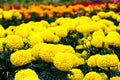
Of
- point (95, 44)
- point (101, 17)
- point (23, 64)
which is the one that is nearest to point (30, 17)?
point (101, 17)

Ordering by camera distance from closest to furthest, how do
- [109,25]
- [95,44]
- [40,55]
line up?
[40,55] → [95,44] → [109,25]

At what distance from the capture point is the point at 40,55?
196cm

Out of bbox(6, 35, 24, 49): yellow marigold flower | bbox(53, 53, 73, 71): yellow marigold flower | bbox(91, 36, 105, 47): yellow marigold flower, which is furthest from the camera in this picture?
bbox(91, 36, 105, 47): yellow marigold flower

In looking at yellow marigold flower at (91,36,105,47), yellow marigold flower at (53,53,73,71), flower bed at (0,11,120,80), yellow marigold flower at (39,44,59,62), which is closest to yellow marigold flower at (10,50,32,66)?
flower bed at (0,11,120,80)

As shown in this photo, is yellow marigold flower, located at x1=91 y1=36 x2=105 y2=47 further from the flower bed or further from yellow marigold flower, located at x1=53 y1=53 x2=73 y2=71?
yellow marigold flower, located at x1=53 y1=53 x2=73 y2=71

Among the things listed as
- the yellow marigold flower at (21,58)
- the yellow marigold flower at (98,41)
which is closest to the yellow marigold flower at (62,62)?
the yellow marigold flower at (21,58)

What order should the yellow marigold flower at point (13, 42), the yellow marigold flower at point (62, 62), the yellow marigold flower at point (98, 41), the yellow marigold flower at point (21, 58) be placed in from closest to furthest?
the yellow marigold flower at point (62, 62) < the yellow marigold flower at point (21, 58) < the yellow marigold flower at point (13, 42) < the yellow marigold flower at point (98, 41)

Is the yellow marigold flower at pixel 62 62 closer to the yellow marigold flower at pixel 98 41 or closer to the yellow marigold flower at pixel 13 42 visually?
the yellow marigold flower at pixel 13 42

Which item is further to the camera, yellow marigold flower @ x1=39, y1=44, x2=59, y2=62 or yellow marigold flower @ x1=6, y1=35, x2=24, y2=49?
yellow marigold flower @ x1=6, y1=35, x2=24, y2=49

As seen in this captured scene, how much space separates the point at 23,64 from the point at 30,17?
5.10 meters

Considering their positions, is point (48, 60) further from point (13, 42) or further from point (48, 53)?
point (13, 42)

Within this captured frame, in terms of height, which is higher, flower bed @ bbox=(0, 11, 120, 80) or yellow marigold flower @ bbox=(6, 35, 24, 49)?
yellow marigold flower @ bbox=(6, 35, 24, 49)

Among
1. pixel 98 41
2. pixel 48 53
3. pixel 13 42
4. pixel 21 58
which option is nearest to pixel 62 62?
pixel 48 53

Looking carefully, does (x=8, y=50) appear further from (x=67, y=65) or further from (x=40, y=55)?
(x=67, y=65)
